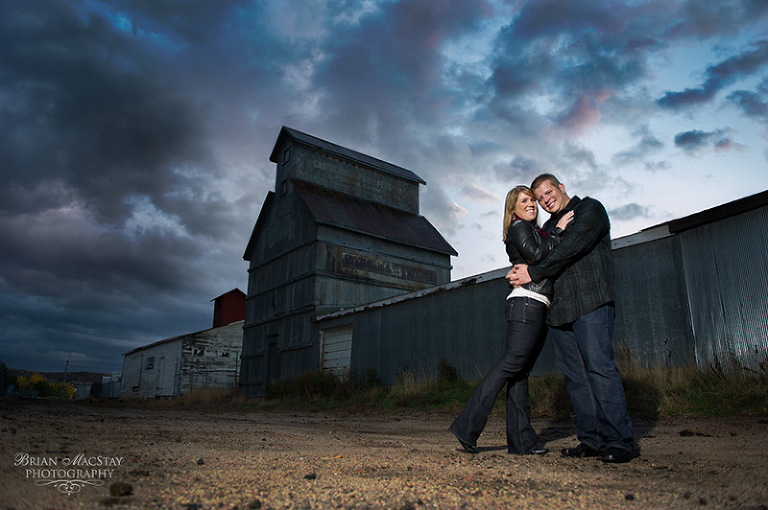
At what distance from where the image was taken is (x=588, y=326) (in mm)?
2898


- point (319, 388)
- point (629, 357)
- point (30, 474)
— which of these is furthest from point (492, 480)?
point (319, 388)

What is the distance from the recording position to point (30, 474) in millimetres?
1886

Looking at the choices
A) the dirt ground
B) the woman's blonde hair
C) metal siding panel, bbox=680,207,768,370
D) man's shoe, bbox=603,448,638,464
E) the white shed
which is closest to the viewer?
the dirt ground

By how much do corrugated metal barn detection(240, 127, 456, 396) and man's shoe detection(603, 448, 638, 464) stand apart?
12323mm

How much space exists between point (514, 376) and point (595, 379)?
495mm

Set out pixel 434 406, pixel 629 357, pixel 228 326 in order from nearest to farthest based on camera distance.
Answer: pixel 629 357
pixel 434 406
pixel 228 326

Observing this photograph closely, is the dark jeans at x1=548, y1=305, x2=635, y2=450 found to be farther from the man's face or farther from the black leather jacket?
the man's face

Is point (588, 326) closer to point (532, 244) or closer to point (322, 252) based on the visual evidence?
point (532, 244)

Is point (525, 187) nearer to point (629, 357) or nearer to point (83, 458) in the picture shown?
point (83, 458)

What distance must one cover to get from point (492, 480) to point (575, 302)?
1288 mm

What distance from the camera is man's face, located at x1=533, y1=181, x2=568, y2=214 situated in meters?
3.33

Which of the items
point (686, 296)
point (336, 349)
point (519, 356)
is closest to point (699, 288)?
point (686, 296)

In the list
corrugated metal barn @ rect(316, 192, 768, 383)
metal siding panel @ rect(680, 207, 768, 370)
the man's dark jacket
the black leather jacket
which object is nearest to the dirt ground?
the man's dark jacket

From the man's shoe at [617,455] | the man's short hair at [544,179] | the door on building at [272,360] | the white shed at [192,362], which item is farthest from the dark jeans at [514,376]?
the white shed at [192,362]
